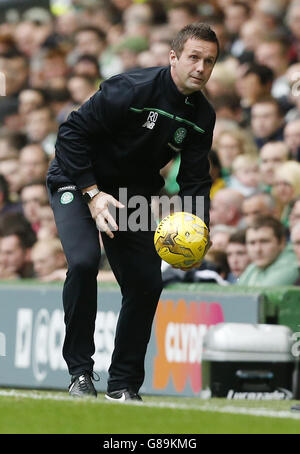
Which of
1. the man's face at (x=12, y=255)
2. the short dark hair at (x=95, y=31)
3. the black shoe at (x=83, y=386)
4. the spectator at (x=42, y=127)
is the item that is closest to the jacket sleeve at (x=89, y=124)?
the black shoe at (x=83, y=386)

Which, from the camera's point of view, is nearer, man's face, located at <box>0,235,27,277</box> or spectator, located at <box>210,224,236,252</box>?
spectator, located at <box>210,224,236,252</box>

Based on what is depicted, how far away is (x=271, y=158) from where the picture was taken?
37.0 feet

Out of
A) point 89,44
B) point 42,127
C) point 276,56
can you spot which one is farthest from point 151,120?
point 89,44

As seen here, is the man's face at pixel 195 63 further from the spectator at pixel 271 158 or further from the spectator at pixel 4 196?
the spectator at pixel 4 196

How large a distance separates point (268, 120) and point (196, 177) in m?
4.66

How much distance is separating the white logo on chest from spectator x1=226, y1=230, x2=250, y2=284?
11.2 ft

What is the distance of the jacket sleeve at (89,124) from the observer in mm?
7094

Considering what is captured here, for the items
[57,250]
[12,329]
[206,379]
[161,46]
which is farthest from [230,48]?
[206,379]

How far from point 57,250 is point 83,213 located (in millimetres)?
4687

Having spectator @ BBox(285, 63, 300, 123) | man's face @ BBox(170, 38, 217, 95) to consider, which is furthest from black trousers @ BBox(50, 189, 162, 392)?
spectator @ BBox(285, 63, 300, 123)

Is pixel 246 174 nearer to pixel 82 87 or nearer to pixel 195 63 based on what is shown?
pixel 82 87

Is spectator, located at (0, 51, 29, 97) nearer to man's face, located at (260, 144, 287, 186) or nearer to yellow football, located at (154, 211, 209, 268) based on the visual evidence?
man's face, located at (260, 144, 287, 186)

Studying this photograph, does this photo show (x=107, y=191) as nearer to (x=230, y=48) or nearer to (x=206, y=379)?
(x=206, y=379)

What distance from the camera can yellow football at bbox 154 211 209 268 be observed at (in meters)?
7.11
